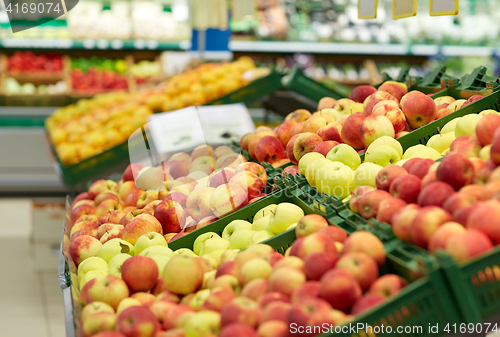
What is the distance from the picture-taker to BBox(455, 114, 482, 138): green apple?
159 centimetres

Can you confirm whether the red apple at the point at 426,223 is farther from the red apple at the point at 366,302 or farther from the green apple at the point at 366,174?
the green apple at the point at 366,174

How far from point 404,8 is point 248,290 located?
135cm

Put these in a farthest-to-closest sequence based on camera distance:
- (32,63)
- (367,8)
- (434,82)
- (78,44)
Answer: (78,44) → (32,63) → (434,82) → (367,8)

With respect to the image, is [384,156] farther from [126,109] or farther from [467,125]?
[126,109]

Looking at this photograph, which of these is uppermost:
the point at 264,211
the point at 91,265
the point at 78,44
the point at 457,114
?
the point at 78,44

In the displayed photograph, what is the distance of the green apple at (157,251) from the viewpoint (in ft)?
5.07

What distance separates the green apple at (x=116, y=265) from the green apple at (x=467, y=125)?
1.28m

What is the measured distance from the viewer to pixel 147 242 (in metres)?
1.64

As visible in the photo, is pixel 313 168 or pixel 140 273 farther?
pixel 313 168

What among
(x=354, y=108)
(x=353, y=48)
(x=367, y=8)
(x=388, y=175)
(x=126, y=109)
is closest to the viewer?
(x=388, y=175)

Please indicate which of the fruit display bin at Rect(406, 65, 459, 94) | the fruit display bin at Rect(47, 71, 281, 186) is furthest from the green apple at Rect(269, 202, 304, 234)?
the fruit display bin at Rect(47, 71, 281, 186)

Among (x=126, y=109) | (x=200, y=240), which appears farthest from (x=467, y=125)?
(x=126, y=109)

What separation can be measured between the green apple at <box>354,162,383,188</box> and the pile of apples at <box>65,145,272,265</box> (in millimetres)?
448

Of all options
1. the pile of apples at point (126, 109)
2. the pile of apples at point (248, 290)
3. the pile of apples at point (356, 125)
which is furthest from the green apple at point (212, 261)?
the pile of apples at point (126, 109)
